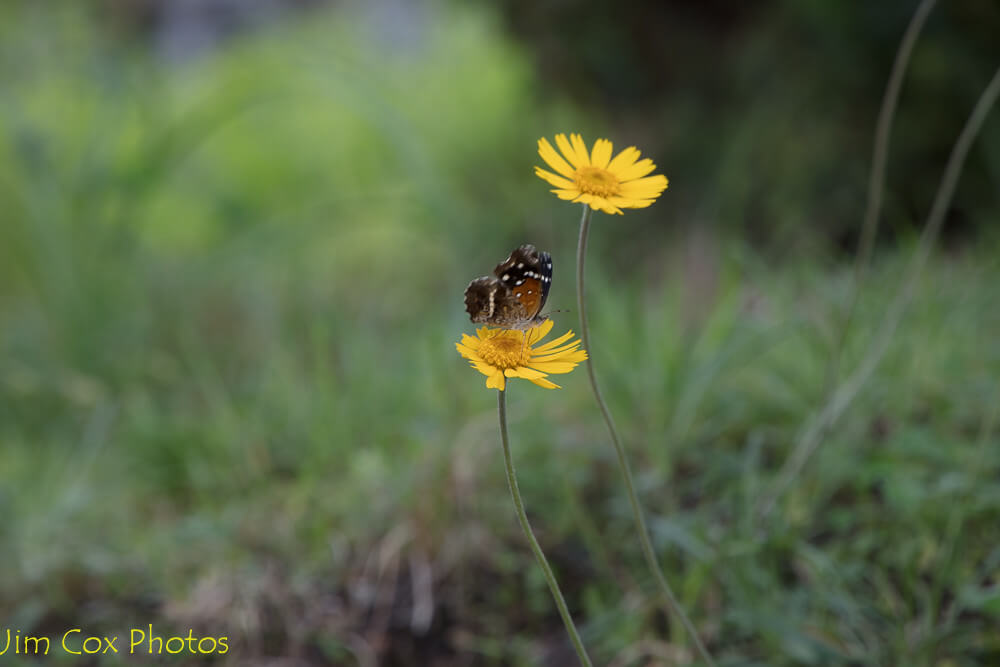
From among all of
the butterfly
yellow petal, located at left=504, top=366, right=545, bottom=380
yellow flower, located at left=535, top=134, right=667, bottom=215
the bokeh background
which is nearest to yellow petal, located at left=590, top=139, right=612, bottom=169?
yellow flower, located at left=535, top=134, right=667, bottom=215

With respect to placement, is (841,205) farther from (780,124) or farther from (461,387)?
(461,387)

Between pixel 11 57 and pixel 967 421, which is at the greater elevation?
pixel 11 57

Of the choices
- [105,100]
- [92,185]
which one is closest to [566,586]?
[92,185]

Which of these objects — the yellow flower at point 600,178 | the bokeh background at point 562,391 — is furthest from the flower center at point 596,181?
the bokeh background at point 562,391

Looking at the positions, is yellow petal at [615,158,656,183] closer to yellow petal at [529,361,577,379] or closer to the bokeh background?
yellow petal at [529,361,577,379]

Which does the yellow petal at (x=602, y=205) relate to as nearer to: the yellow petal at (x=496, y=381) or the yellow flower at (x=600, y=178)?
the yellow flower at (x=600, y=178)

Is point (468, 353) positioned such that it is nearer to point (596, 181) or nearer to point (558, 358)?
point (558, 358)
